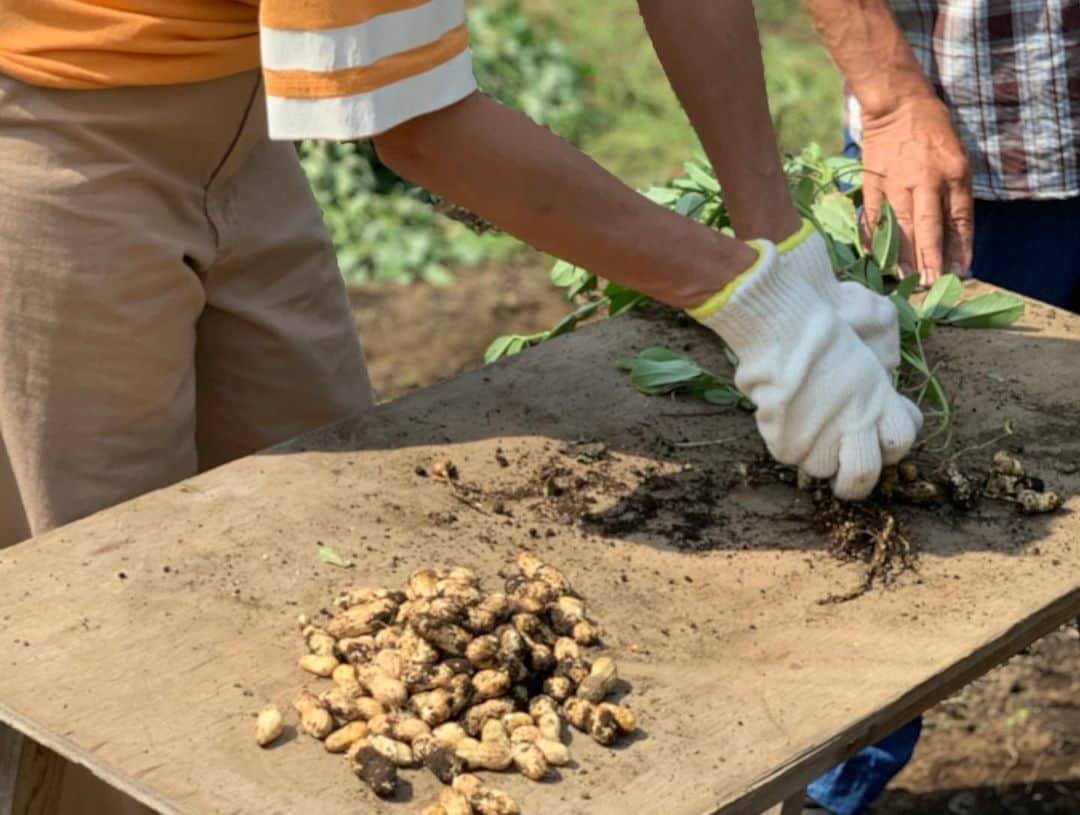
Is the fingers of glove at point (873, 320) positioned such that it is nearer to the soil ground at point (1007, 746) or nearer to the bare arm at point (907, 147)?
the bare arm at point (907, 147)

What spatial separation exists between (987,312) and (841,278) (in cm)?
20

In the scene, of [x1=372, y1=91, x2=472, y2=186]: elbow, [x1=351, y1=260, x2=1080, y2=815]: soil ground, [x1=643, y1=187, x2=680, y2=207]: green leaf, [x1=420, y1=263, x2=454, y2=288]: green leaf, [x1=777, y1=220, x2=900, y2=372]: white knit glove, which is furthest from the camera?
[x1=420, y1=263, x2=454, y2=288]: green leaf

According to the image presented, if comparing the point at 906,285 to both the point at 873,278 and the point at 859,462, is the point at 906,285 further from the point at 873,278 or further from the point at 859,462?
the point at 859,462

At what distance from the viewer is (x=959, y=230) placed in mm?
2439

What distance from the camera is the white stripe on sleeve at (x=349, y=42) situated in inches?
63.2

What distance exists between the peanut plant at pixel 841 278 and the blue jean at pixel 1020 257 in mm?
208

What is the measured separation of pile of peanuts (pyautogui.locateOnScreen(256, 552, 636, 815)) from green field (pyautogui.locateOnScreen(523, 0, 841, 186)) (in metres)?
3.61

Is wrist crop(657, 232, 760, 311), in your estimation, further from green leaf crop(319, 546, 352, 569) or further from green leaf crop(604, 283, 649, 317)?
green leaf crop(604, 283, 649, 317)

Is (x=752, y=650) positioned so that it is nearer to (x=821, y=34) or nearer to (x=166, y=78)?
(x=166, y=78)

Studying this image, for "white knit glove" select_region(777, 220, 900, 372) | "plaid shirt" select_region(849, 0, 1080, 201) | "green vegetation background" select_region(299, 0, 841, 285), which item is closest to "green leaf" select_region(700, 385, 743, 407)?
"white knit glove" select_region(777, 220, 900, 372)

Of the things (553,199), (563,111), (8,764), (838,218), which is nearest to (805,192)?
(838,218)

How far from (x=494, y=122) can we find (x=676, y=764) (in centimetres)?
63

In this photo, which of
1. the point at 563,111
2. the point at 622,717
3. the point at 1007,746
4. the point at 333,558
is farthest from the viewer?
the point at 563,111

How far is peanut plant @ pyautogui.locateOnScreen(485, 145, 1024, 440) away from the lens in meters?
2.17
